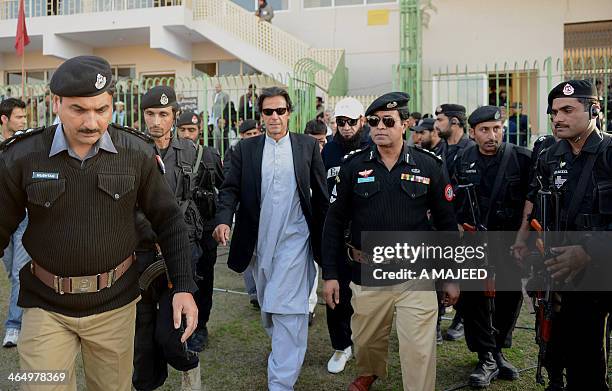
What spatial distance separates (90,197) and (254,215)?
1.78m

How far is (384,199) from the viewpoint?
357 centimetres

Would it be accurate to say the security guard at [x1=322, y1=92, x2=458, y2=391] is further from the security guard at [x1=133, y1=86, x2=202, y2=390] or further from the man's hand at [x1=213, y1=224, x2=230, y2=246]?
the security guard at [x1=133, y1=86, x2=202, y2=390]

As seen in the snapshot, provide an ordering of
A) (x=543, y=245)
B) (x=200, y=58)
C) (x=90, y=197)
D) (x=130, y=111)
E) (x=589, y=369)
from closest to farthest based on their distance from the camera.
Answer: (x=90, y=197), (x=589, y=369), (x=543, y=245), (x=130, y=111), (x=200, y=58)

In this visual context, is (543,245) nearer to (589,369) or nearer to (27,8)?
(589,369)

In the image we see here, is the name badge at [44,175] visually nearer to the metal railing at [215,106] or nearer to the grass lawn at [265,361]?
the grass lawn at [265,361]

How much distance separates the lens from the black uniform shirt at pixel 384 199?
3.56m

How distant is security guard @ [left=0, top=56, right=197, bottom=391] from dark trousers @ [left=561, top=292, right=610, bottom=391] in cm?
229

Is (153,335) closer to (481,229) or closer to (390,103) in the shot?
(390,103)

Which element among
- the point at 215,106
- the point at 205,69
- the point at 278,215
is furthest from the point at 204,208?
the point at 205,69

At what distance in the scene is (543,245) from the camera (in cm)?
361

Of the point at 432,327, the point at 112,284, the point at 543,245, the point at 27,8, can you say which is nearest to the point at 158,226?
the point at 112,284

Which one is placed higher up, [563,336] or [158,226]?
[158,226]

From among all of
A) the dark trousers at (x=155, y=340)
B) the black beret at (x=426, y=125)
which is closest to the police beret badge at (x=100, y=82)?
the dark trousers at (x=155, y=340)

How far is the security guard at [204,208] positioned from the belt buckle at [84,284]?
181cm
